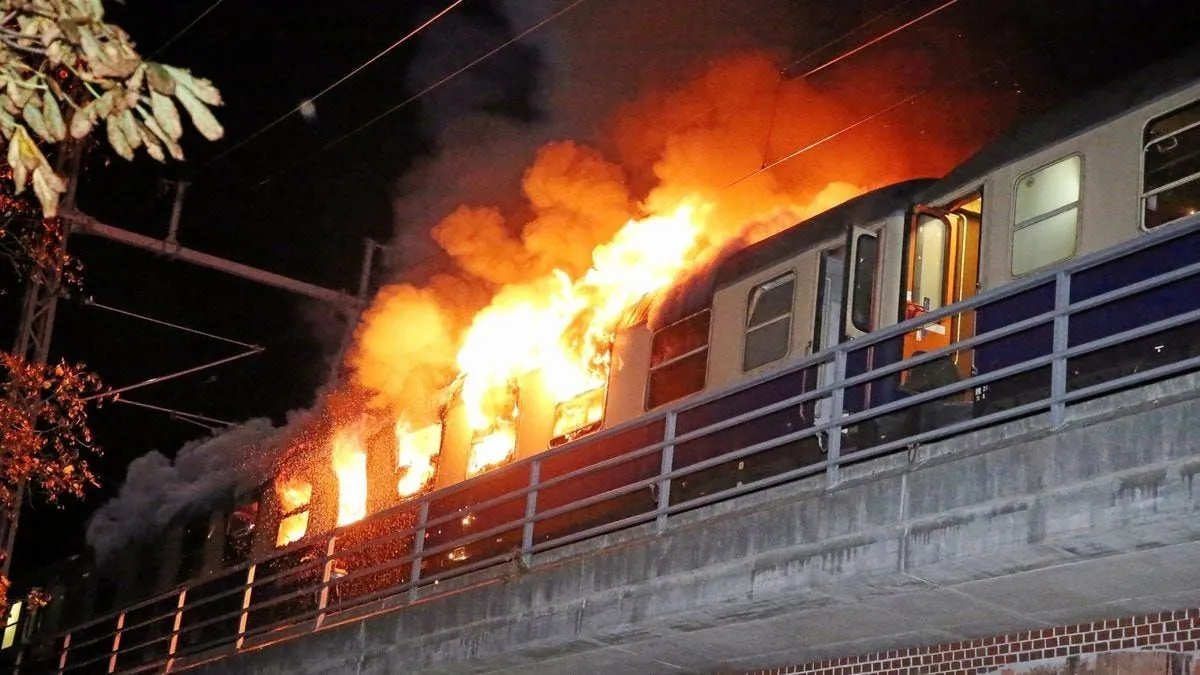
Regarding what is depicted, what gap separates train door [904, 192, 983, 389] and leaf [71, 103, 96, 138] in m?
7.38

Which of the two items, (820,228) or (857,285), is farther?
(820,228)

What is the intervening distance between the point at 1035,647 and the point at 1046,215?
326 cm

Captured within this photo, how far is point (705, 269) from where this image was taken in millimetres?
13586

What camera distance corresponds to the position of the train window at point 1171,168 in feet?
30.6

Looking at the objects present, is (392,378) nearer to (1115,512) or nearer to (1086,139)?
(1086,139)

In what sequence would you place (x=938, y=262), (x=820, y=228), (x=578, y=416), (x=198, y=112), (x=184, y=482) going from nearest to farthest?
(x=198, y=112)
(x=938, y=262)
(x=820, y=228)
(x=578, y=416)
(x=184, y=482)

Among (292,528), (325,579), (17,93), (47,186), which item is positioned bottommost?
(47,186)

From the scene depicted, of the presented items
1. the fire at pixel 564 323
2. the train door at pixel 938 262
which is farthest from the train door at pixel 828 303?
the fire at pixel 564 323

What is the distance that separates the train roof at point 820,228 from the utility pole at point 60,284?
979 cm

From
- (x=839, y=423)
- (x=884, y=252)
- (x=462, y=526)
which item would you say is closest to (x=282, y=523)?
(x=462, y=526)

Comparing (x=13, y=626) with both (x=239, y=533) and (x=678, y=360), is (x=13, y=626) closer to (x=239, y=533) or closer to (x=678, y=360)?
(x=239, y=533)

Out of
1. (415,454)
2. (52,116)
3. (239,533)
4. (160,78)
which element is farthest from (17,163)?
(239,533)

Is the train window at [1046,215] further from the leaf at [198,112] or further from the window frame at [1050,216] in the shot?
the leaf at [198,112]

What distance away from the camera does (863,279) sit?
11.6m
